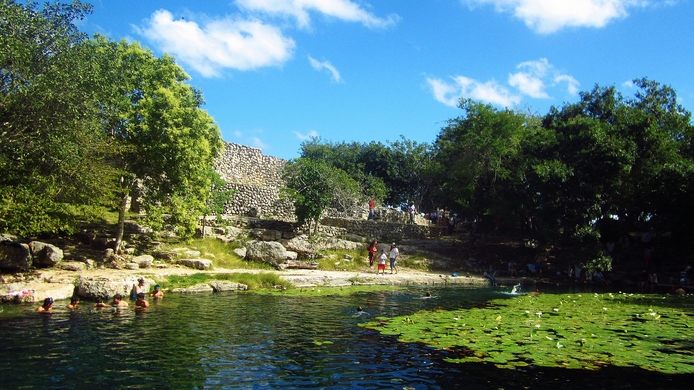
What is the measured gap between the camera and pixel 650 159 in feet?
108

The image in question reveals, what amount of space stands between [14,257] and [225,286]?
828 centimetres

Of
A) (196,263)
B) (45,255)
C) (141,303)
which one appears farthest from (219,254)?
(141,303)

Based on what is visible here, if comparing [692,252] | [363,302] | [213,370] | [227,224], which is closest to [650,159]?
[692,252]

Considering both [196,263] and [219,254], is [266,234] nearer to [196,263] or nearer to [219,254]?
[219,254]

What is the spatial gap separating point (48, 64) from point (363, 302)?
1383 cm

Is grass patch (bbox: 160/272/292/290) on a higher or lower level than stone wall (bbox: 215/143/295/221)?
lower

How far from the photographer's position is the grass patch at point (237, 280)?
2159cm

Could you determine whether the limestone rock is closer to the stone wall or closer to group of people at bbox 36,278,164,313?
the stone wall

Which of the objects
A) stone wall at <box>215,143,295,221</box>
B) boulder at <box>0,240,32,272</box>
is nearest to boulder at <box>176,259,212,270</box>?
boulder at <box>0,240,32,272</box>

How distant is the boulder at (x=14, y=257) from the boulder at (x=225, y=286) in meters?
7.26

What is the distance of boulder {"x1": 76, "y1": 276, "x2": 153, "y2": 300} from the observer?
1855 centimetres

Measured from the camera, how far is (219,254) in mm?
29000

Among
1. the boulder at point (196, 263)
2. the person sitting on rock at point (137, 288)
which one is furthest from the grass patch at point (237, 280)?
the boulder at point (196, 263)

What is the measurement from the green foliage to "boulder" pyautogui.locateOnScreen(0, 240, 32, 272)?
14769 mm
